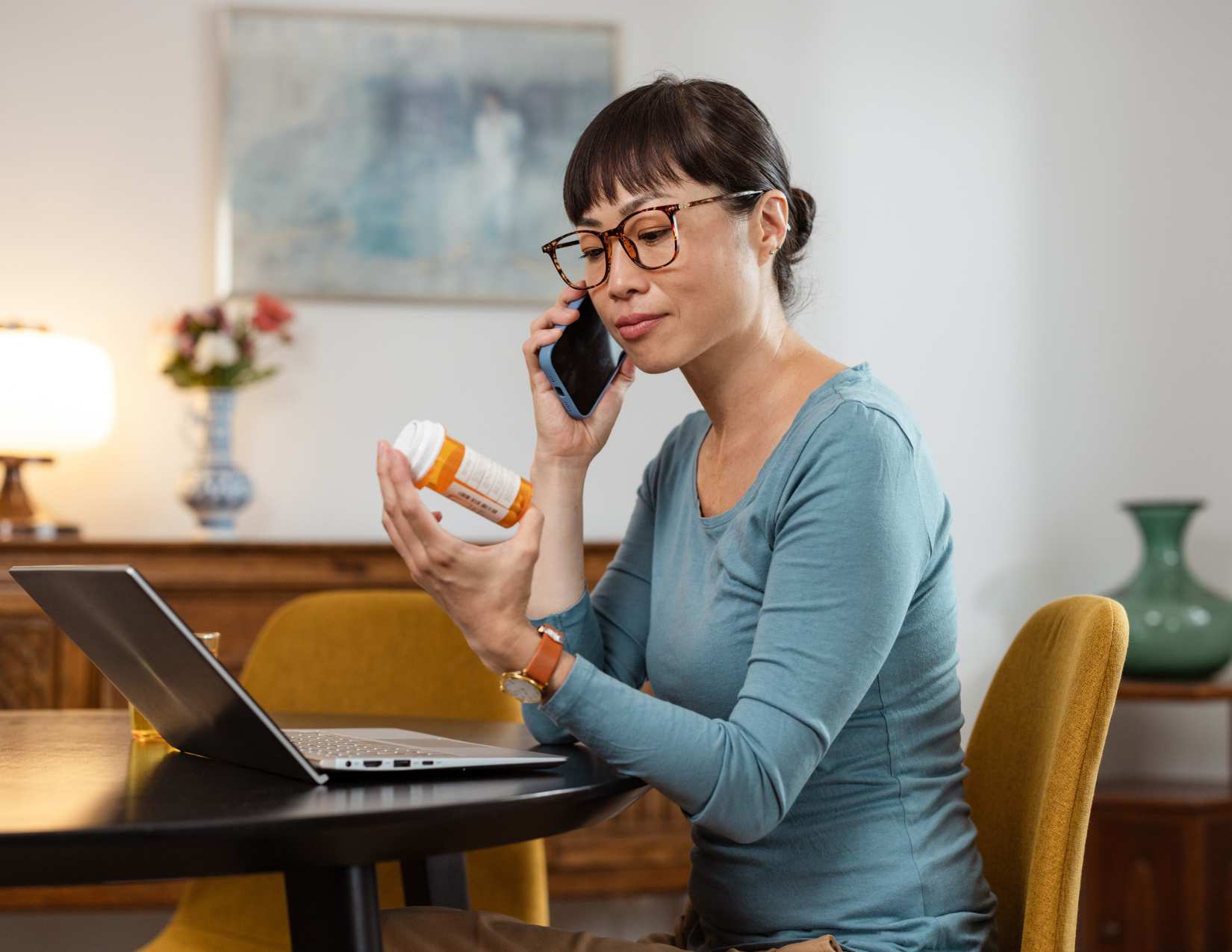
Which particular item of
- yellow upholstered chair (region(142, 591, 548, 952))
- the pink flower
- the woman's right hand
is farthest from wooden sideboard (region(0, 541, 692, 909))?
the woman's right hand

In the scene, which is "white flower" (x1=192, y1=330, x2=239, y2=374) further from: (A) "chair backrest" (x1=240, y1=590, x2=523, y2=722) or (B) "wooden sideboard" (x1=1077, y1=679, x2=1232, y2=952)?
(B) "wooden sideboard" (x1=1077, y1=679, x2=1232, y2=952)

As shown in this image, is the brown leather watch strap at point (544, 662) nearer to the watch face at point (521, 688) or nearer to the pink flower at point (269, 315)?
the watch face at point (521, 688)

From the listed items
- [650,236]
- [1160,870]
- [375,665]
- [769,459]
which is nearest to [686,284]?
[650,236]

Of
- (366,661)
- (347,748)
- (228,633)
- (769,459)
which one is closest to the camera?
(347,748)

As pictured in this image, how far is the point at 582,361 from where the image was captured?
1.33m

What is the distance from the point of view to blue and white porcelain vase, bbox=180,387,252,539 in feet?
8.42

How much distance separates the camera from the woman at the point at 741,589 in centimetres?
87

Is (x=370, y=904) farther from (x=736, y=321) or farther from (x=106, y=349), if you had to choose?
(x=106, y=349)

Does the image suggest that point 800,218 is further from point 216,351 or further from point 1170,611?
point 216,351

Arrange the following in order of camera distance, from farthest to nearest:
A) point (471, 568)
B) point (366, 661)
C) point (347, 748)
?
point (366, 661), point (347, 748), point (471, 568)

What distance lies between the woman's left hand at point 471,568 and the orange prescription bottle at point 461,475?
0.02 meters

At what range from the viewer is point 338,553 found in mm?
2363

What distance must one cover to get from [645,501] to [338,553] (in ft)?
3.94

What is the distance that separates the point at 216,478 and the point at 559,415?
5.14 ft
